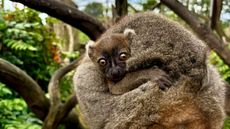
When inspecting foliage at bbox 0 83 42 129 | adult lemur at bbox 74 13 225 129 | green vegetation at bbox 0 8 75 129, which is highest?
green vegetation at bbox 0 8 75 129

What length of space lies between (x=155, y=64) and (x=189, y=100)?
0.83ft

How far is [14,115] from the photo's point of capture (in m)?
5.35

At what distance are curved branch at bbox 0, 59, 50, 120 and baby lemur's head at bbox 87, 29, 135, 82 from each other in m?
0.91

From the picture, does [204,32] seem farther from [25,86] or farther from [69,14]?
[25,86]

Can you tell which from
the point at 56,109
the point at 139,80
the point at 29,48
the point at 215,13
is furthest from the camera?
the point at 29,48

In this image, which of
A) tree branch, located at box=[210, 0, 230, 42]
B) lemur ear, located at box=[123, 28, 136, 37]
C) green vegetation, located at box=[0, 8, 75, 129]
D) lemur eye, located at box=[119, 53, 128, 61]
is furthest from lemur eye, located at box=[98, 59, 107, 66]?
green vegetation, located at box=[0, 8, 75, 129]

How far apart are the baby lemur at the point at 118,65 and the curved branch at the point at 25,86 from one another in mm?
909

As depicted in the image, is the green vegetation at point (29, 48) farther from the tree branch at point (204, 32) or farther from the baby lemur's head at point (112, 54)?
the baby lemur's head at point (112, 54)

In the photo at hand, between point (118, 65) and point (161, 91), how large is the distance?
0.63m

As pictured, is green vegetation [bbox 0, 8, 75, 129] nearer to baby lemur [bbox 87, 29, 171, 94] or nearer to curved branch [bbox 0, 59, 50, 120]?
curved branch [bbox 0, 59, 50, 120]

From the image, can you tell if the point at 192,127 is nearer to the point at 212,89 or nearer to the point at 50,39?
the point at 212,89

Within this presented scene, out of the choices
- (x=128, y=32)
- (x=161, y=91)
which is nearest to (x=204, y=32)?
(x=128, y=32)

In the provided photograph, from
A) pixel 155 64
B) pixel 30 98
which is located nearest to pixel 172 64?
pixel 155 64

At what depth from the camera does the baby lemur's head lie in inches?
107
